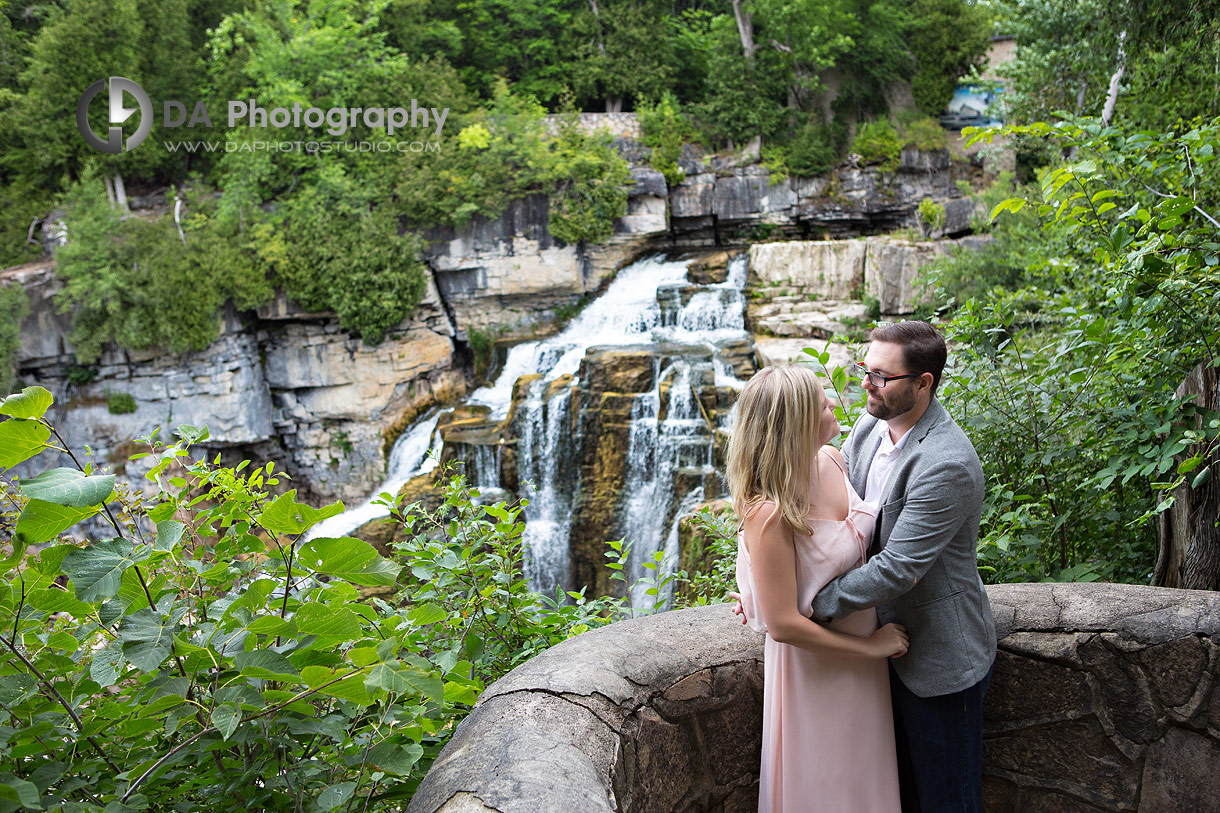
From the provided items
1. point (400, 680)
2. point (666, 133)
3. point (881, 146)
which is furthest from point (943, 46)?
point (400, 680)

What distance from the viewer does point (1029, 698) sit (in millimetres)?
2109

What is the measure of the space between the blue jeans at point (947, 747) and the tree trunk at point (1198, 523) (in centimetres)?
126

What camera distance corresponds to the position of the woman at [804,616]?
1771 mm

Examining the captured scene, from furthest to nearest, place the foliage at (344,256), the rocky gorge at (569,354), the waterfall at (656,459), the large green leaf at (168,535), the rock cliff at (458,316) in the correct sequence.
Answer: the foliage at (344,256) → the rock cliff at (458,316) → the rocky gorge at (569,354) → the waterfall at (656,459) → the large green leaf at (168,535)

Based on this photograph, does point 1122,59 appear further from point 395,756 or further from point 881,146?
point 881,146

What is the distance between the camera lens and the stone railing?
183cm

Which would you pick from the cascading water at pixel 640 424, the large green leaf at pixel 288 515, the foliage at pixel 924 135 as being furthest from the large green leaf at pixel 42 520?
the foliage at pixel 924 135

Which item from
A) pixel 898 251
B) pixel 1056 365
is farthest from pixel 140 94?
pixel 1056 365

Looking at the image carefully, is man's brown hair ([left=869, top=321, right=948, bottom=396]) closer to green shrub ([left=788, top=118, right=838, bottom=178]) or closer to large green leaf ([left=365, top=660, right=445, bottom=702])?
large green leaf ([left=365, top=660, right=445, bottom=702])

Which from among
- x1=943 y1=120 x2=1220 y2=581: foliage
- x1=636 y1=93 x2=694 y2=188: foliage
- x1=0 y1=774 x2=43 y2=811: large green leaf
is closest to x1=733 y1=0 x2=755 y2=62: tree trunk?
x1=636 y1=93 x2=694 y2=188: foliage

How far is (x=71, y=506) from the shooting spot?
110 centimetres

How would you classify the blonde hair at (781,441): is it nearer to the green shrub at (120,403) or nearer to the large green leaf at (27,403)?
the large green leaf at (27,403)

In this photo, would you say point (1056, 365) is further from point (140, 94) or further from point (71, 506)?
point (140, 94)

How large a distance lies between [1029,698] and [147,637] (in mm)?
2165
